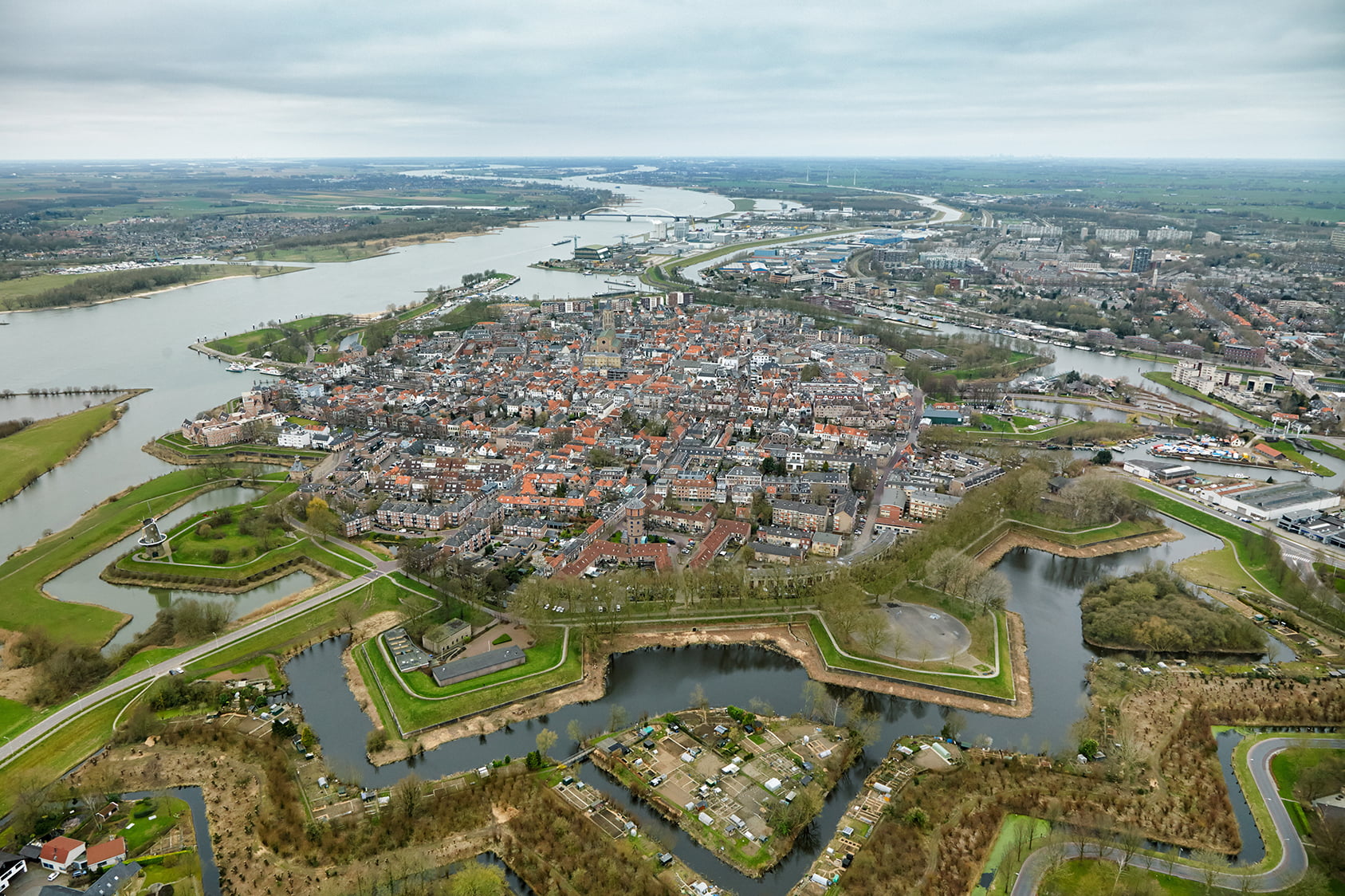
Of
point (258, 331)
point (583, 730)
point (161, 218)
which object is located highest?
point (161, 218)

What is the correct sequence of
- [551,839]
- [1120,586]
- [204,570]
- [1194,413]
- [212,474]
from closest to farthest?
[551,839], [1120,586], [204,570], [212,474], [1194,413]

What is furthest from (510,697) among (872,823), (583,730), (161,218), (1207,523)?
(161,218)

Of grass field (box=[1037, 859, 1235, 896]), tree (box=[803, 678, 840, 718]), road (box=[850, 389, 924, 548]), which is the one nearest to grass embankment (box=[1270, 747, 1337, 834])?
grass field (box=[1037, 859, 1235, 896])

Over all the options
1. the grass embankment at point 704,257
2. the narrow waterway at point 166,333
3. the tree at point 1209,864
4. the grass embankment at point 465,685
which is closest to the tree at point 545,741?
the grass embankment at point 465,685

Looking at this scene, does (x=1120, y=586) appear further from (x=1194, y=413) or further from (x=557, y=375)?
(x=557, y=375)

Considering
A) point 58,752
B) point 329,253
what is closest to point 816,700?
point 58,752

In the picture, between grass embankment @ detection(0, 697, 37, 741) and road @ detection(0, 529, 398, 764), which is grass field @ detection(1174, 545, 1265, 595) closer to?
road @ detection(0, 529, 398, 764)
